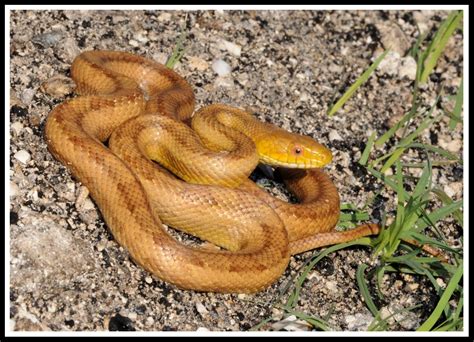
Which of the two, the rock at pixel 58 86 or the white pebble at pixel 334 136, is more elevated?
the rock at pixel 58 86

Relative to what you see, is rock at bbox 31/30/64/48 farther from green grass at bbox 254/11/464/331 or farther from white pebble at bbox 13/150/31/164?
green grass at bbox 254/11/464/331

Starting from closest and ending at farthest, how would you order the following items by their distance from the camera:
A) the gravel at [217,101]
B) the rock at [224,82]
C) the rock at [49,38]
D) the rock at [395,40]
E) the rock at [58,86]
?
the gravel at [217,101] → the rock at [58,86] → the rock at [49,38] → the rock at [224,82] → the rock at [395,40]

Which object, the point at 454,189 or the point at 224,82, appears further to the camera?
the point at 224,82

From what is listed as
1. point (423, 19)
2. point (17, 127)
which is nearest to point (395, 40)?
point (423, 19)

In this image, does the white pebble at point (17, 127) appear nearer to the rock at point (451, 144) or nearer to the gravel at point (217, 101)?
the gravel at point (217, 101)

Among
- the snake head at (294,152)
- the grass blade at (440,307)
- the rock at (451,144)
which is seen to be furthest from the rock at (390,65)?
the grass blade at (440,307)

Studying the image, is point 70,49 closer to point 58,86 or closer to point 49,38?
point 49,38
